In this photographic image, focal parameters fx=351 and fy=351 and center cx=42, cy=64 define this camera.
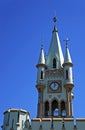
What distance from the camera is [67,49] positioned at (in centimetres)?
5397

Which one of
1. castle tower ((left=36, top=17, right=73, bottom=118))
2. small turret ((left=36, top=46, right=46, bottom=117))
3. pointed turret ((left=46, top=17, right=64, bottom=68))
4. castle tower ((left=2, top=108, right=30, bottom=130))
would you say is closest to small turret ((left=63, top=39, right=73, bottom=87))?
castle tower ((left=36, top=17, right=73, bottom=118))

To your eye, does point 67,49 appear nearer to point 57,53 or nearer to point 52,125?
point 57,53

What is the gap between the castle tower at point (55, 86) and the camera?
47219 mm

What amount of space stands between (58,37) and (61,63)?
20.8 feet

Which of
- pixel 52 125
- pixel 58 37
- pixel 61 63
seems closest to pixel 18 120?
pixel 52 125

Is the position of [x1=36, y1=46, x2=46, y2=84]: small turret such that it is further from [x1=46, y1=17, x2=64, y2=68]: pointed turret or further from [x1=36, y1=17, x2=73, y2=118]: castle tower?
[x1=46, y1=17, x2=64, y2=68]: pointed turret

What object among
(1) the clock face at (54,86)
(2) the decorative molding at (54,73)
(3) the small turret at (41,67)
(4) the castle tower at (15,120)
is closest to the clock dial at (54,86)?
(1) the clock face at (54,86)

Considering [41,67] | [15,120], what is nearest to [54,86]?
[41,67]

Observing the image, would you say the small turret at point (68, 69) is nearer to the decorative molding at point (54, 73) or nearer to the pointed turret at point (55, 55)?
the decorative molding at point (54, 73)

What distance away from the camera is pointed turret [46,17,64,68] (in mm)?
52316

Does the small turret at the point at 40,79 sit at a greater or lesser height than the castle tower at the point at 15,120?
greater

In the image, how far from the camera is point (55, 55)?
53.4 m

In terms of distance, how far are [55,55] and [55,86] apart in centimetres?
649

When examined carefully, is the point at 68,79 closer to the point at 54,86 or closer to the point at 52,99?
the point at 54,86
